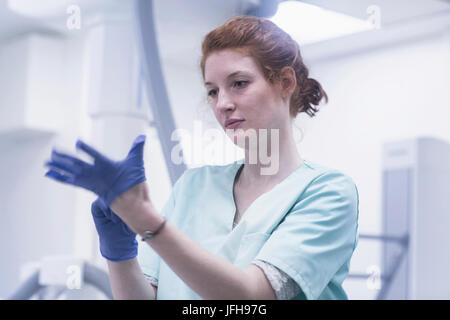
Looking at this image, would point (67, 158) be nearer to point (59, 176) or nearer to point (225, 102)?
point (59, 176)

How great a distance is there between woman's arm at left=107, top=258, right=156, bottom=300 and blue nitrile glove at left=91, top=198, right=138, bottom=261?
0.01m

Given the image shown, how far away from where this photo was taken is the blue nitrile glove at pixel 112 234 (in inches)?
27.2

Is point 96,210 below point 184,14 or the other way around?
below

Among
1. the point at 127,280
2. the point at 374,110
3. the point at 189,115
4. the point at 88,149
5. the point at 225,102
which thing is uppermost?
the point at 374,110

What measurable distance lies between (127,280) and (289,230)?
21cm

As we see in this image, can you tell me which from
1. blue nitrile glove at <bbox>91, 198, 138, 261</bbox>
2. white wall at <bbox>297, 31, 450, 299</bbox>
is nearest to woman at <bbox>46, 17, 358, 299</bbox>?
blue nitrile glove at <bbox>91, 198, 138, 261</bbox>

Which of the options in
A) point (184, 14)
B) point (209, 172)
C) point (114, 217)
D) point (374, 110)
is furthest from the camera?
point (374, 110)

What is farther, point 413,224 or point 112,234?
point 413,224

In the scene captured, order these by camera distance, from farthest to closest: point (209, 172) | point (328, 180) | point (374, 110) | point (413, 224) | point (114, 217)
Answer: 1. point (374, 110)
2. point (413, 224)
3. point (209, 172)
4. point (328, 180)
5. point (114, 217)

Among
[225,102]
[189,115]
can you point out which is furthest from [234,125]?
[189,115]

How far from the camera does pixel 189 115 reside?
189 centimetres

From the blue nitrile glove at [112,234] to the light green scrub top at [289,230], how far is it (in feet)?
A: 0.35

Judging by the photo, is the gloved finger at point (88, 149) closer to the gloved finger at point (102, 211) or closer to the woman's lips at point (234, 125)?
the gloved finger at point (102, 211)

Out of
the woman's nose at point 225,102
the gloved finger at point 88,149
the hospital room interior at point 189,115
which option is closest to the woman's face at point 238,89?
the woman's nose at point 225,102
